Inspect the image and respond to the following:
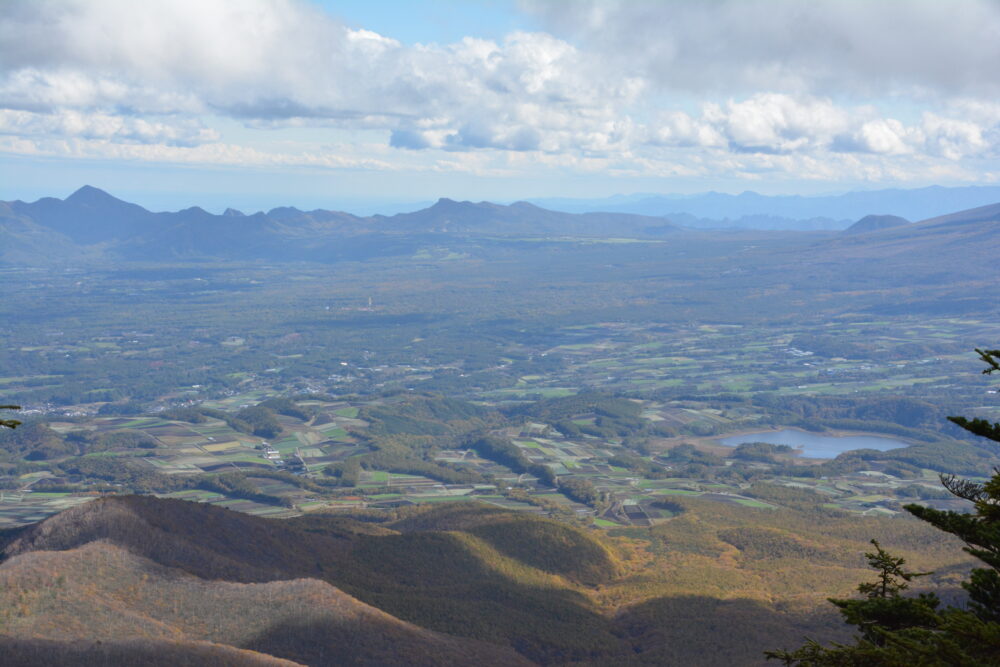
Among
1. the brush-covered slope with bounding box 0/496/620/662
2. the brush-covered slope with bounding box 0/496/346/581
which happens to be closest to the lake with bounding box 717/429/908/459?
the brush-covered slope with bounding box 0/496/620/662

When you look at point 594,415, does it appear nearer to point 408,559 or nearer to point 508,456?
point 508,456

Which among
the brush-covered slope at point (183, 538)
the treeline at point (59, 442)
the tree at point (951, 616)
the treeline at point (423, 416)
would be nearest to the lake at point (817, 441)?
the treeline at point (423, 416)

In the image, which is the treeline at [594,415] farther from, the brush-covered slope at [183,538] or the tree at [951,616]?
the tree at [951,616]

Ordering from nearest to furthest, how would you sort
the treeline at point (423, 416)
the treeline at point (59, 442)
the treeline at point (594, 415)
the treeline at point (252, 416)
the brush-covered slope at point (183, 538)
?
the brush-covered slope at point (183, 538), the treeline at point (59, 442), the treeline at point (252, 416), the treeline at point (423, 416), the treeline at point (594, 415)

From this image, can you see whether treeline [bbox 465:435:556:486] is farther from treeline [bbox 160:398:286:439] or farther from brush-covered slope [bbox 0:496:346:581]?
brush-covered slope [bbox 0:496:346:581]

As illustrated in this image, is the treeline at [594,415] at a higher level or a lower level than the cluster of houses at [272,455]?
lower

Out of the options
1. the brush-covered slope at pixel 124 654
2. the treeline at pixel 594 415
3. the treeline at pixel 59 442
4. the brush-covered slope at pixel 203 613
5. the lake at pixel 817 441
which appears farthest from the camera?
the treeline at pixel 594 415
